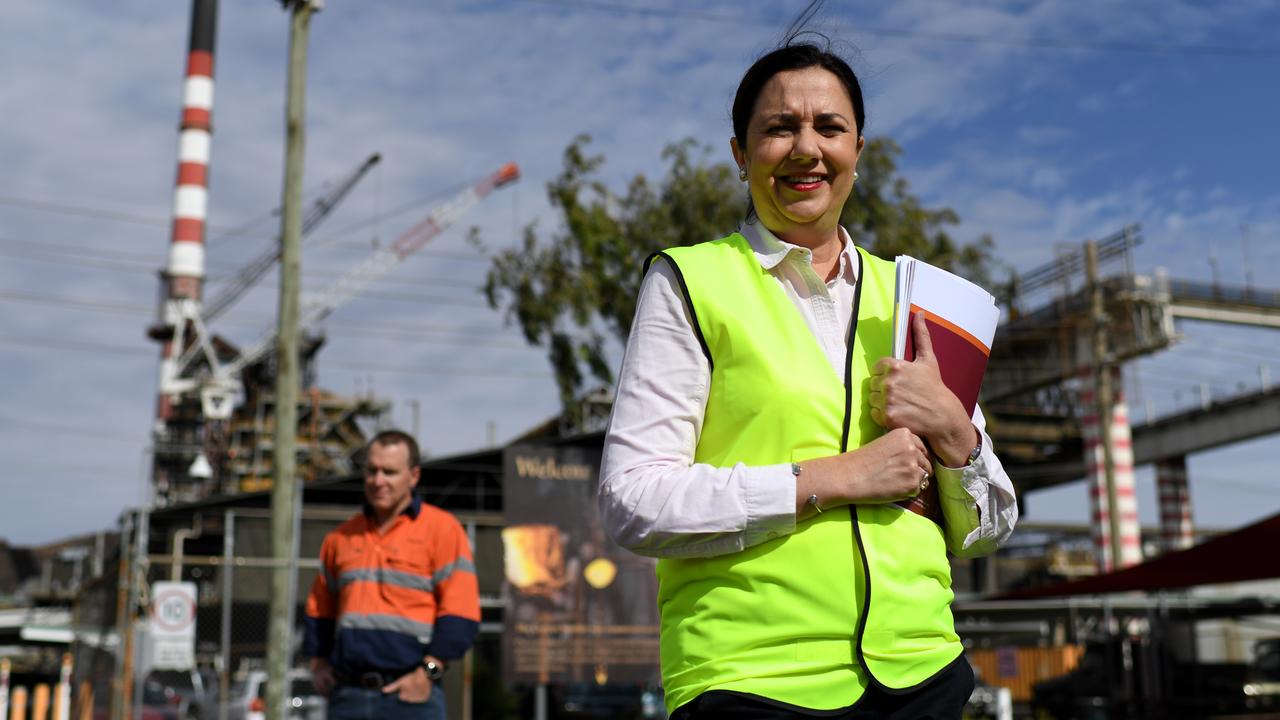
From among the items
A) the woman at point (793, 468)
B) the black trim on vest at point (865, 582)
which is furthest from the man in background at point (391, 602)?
the black trim on vest at point (865, 582)

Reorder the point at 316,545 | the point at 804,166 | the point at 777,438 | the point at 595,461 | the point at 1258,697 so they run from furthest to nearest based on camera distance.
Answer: the point at 316,545, the point at 595,461, the point at 1258,697, the point at 804,166, the point at 777,438

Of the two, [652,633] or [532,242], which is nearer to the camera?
[652,633]

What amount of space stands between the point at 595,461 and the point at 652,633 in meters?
2.34

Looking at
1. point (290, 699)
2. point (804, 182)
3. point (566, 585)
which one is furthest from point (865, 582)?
point (290, 699)

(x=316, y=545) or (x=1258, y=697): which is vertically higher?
(x=316, y=545)

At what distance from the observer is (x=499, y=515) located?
933 inches

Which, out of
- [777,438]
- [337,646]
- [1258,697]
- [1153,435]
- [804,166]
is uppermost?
[1153,435]

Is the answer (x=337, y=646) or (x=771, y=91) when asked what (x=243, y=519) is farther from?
(x=771, y=91)

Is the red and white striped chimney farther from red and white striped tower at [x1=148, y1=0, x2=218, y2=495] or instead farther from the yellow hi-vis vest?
the yellow hi-vis vest

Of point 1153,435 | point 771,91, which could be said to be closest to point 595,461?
point 771,91

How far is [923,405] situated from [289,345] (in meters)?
12.8

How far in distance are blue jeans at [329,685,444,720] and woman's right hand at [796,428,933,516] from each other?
12.6 feet

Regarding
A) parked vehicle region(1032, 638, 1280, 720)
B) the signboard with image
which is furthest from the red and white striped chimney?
parked vehicle region(1032, 638, 1280, 720)

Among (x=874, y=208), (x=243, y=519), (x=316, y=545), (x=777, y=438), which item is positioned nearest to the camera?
(x=777, y=438)
